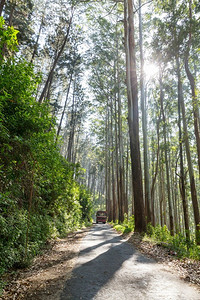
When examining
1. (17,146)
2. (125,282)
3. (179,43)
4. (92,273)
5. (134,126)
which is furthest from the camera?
(179,43)

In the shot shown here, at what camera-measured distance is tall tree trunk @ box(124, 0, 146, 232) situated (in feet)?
30.7

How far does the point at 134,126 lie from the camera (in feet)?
33.5

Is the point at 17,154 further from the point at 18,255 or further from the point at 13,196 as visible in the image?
the point at 18,255

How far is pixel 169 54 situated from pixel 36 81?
1296cm

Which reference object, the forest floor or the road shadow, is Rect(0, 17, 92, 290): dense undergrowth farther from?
the road shadow

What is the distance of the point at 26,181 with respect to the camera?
15.1 ft

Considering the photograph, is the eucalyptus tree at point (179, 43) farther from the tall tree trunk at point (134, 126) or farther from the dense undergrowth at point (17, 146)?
the dense undergrowth at point (17, 146)

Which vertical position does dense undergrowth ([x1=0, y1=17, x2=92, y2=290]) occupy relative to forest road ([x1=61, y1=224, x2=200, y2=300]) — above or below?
above

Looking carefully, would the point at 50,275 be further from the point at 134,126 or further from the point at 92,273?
the point at 134,126

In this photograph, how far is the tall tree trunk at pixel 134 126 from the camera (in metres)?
9.35

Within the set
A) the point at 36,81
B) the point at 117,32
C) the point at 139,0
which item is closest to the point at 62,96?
the point at 117,32

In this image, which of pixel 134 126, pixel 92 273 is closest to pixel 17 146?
pixel 92 273

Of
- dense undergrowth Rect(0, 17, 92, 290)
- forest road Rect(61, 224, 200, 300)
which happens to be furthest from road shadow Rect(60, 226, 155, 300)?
dense undergrowth Rect(0, 17, 92, 290)

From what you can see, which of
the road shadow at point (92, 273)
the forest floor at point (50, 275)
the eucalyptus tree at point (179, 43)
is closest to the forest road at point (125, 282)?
the road shadow at point (92, 273)
